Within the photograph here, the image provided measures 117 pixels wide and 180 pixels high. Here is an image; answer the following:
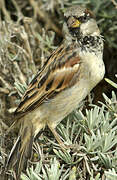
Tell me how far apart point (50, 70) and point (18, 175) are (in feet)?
2.56

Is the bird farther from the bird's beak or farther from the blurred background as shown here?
the blurred background

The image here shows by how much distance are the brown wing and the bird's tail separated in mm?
151

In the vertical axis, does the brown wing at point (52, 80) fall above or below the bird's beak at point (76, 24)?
below

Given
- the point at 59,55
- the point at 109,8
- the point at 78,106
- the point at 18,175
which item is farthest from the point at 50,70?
the point at 109,8

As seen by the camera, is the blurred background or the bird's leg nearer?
the bird's leg

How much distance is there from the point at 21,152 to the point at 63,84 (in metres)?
0.55

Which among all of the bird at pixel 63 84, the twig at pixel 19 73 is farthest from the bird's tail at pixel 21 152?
the twig at pixel 19 73

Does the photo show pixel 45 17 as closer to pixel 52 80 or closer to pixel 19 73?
pixel 19 73

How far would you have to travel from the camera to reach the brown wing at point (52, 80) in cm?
250

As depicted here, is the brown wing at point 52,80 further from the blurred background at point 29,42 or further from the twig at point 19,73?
the twig at point 19,73

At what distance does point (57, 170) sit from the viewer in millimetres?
2002

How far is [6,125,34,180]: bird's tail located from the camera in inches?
90.5

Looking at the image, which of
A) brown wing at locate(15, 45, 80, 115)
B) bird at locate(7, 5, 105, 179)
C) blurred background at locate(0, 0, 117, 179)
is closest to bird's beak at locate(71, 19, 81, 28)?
bird at locate(7, 5, 105, 179)

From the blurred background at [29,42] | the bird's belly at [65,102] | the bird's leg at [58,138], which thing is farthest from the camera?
the blurred background at [29,42]
